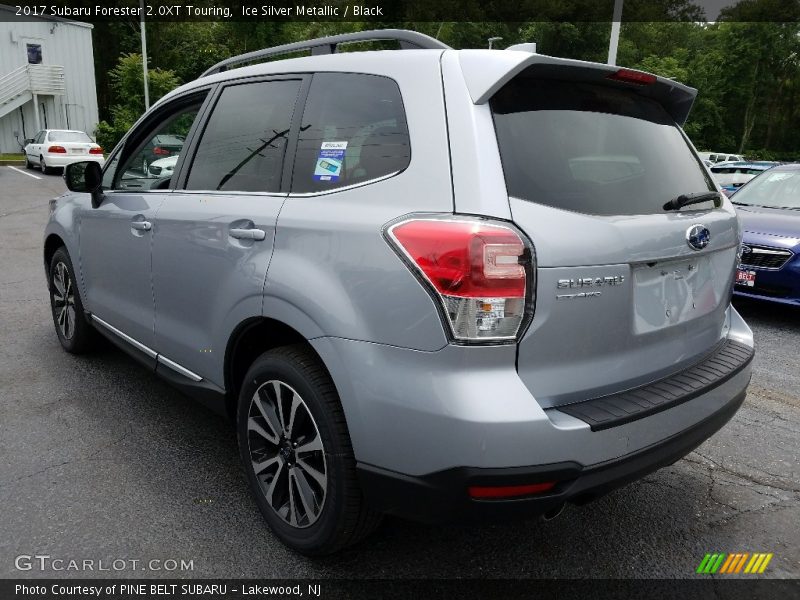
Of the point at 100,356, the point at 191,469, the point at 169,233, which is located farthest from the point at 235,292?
the point at 100,356

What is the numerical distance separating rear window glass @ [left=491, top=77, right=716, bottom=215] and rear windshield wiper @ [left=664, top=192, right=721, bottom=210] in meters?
0.03

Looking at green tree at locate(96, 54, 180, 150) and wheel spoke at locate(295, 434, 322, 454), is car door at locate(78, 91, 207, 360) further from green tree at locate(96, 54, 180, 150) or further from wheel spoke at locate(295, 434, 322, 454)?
green tree at locate(96, 54, 180, 150)

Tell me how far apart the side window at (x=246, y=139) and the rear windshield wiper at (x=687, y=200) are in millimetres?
1486

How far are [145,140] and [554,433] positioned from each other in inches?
119

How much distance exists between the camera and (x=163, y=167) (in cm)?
353

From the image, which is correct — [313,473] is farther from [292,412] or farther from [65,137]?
[65,137]

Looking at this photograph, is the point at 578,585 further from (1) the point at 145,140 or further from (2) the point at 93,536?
(1) the point at 145,140

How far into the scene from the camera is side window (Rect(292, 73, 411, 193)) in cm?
218

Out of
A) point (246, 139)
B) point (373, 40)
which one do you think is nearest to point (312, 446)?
point (246, 139)

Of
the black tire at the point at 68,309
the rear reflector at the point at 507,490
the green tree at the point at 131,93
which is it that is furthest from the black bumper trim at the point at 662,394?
the green tree at the point at 131,93

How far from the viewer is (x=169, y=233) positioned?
3.02 meters

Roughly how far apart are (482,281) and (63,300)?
3.88 m

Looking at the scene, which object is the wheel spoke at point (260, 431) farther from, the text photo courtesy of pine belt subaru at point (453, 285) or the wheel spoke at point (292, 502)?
the wheel spoke at point (292, 502)

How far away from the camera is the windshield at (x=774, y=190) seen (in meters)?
6.86
